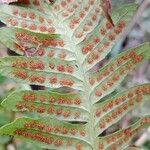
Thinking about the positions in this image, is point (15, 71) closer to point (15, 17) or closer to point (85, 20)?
point (15, 17)

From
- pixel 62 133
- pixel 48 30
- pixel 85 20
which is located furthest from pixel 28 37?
pixel 62 133

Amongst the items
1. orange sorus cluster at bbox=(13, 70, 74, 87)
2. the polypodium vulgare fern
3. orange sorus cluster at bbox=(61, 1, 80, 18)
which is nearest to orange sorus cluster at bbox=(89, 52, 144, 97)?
the polypodium vulgare fern

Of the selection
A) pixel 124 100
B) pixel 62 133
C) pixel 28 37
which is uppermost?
pixel 28 37

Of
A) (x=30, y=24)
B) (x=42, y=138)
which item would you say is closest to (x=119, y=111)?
(x=42, y=138)

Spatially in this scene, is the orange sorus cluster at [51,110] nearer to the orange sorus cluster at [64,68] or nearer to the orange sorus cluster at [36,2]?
the orange sorus cluster at [64,68]

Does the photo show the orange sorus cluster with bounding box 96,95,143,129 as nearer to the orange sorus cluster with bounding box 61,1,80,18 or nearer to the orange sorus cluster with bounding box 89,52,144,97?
the orange sorus cluster with bounding box 89,52,144,97

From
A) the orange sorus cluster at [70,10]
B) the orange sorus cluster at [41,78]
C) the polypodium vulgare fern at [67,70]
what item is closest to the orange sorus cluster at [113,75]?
the polypodium vulgare fern at [67,70]

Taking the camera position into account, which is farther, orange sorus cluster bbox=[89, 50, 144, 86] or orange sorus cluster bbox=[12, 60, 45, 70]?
orange sorus cluster bbox=[89, 50, 144, 86]
